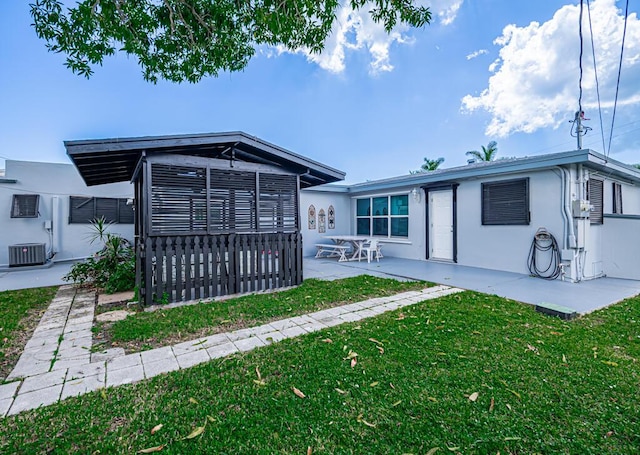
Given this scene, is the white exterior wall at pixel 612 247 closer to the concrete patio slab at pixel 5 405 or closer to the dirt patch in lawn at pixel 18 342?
the concrete patio slab at pixel 5 405

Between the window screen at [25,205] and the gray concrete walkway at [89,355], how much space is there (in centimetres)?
588

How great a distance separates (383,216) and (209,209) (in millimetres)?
6821

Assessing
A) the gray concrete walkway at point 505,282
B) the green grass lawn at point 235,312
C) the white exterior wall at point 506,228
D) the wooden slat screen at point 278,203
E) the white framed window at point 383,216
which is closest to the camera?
the green grass lawn at point 235,312

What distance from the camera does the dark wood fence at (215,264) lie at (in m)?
4.31

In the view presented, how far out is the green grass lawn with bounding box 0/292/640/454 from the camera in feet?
5.41

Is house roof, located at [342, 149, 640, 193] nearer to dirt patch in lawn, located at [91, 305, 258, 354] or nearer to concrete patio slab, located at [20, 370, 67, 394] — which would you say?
dirt patch in lawn, located at [91, 305, 258, 354]

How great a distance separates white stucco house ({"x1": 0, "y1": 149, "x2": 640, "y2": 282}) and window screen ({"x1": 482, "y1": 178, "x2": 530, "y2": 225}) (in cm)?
2

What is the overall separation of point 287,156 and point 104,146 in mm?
2651

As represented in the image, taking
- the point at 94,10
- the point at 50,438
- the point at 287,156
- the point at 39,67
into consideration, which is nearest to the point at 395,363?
the point at 50,438

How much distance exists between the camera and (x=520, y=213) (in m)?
6.76

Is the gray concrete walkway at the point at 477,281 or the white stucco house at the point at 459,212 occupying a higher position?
the white stucco house at the point at 459,212

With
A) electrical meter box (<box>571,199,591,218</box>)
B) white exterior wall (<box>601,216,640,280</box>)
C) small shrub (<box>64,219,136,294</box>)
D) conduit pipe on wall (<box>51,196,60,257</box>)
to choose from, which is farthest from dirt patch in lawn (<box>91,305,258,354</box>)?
white exterior wall (<box>601,216,640,280</box>)

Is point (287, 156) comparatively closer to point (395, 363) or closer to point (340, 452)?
point (395, 363)

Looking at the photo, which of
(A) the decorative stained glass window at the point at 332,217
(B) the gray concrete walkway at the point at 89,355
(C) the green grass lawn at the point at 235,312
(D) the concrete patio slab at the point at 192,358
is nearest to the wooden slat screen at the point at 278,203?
(C) the green grass lawn at the point at 235,312
